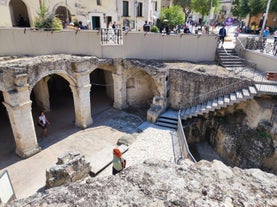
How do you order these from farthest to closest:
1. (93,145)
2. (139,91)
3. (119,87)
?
(139,91)
(119,87)
(93,145)

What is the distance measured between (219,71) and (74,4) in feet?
50.2

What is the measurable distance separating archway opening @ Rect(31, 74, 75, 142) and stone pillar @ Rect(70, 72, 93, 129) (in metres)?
0.97

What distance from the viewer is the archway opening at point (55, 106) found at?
46.4 feet

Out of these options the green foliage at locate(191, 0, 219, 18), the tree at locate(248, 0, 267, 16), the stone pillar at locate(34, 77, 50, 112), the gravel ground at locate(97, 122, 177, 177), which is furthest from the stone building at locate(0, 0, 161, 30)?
the tree at locate(248, 0, 267, 16)

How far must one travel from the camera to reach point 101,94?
66.2 feet

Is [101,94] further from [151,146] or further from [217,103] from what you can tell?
[217,103]

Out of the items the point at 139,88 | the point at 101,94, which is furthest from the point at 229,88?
the point at 101,94

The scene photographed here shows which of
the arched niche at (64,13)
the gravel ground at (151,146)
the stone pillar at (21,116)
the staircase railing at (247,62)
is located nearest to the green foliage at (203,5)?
the staircase railing at (247,62)

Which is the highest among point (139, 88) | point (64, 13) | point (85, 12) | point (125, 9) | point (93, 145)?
point (125, 9)

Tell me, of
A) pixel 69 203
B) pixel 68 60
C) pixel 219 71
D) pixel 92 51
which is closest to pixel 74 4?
pixel 92 51

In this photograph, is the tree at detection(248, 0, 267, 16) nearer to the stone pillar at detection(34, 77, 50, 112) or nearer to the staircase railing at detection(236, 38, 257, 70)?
the staircase railing at detection(236, 38, 257, 70)

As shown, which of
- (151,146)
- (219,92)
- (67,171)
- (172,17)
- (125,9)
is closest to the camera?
(67,171)

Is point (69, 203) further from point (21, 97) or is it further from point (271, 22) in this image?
point (271, 22)

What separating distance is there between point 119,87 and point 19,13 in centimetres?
1295
